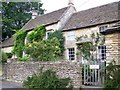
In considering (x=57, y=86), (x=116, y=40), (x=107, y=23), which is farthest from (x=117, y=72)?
(x=107, y=23)

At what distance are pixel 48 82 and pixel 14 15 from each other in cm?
3693

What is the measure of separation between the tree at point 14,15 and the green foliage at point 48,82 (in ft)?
102

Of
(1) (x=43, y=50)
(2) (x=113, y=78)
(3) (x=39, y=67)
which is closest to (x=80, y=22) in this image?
(1) (x=43, y=50)

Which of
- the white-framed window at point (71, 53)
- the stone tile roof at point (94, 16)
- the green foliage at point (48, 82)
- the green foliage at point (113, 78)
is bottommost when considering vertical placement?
the green foliage at point (48, 82)

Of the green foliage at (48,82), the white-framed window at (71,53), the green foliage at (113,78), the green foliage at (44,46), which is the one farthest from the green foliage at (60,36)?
the green foliage at (113,78)

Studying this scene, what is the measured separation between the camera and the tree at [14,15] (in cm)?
4513

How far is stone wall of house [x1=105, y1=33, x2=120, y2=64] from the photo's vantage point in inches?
424

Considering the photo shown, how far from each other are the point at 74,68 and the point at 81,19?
14.5 metres

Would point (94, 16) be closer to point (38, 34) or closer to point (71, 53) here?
point (71, 53)

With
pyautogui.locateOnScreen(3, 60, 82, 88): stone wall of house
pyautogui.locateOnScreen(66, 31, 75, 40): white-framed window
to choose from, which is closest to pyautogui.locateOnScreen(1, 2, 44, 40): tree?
pyautogui.locateOnScreen(66, 31, 75, 40): white-framed window

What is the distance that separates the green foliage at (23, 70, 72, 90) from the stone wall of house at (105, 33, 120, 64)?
2601 mm

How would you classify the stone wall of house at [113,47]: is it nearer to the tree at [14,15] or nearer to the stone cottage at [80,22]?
the stone cottage at [80,22]

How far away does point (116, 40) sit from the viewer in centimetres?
1085

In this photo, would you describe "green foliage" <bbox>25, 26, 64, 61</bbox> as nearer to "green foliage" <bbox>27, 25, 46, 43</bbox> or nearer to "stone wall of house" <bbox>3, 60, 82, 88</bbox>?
"green foliage" <bbox>27, 25, 46, 43</bbox>
